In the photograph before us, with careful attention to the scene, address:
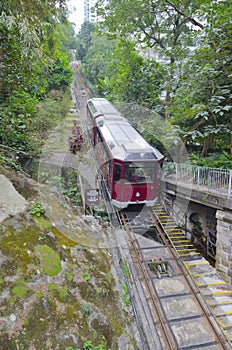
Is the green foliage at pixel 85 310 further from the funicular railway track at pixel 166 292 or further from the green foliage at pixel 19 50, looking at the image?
the green foliage at pixel 19 50

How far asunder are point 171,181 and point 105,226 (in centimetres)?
416

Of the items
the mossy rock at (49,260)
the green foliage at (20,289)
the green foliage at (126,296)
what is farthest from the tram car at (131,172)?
the green foliage at (20,289)

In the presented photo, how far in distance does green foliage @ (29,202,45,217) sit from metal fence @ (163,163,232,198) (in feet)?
18.5

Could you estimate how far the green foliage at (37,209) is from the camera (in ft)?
20.7

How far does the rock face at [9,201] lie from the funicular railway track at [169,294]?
11.5 feet

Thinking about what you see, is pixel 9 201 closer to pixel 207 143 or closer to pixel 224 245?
pixel 224 245

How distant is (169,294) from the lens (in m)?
6.39

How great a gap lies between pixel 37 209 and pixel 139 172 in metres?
3.54

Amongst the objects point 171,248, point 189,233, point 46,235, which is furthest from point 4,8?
point 189,233

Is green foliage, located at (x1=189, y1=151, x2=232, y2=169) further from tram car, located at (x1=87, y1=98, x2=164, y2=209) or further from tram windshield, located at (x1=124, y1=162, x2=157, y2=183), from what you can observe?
tram windshield, located at (x1=124, y1=162, x2=157, y2=183)

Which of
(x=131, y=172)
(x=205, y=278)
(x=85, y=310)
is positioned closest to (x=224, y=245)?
(x=205, y=278)

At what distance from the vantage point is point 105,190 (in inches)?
371

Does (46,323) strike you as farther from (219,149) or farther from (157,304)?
(219,149)

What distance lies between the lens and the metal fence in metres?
7.86
